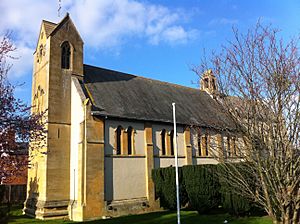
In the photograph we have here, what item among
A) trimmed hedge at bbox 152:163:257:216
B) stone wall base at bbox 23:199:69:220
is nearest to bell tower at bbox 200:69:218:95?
trimmed hedge at bbox 152:163:257:216

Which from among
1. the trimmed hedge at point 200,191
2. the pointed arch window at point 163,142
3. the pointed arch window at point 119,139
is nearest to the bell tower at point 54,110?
the pointed arch window at point 119,139

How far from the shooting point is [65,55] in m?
26.2

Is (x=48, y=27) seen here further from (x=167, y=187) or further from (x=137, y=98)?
(x=167, y=187)

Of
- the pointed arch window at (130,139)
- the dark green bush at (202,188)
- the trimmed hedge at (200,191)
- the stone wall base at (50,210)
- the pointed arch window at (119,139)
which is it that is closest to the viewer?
the trimmed hedge at (200,191)

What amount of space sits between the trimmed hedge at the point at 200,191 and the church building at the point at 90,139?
65.7 inches

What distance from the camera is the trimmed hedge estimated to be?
18.4 m

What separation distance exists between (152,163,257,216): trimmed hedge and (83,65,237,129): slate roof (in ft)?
14.4

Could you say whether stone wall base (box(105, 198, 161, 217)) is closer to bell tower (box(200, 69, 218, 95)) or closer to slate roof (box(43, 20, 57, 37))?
bell tower (box(200, 69, 218, 95))

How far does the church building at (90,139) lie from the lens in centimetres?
2241

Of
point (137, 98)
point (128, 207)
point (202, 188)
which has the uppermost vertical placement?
point (137, 98)

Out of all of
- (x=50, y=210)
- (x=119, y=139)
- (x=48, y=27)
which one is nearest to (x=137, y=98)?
(x=119, y=139)

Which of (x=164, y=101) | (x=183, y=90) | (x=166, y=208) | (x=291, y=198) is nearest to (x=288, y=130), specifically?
(x=291, y=198)

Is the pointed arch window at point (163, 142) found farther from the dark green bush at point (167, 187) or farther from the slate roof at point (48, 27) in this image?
the slate roof at point (48, 27)

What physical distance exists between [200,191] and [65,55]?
52.6 feet
